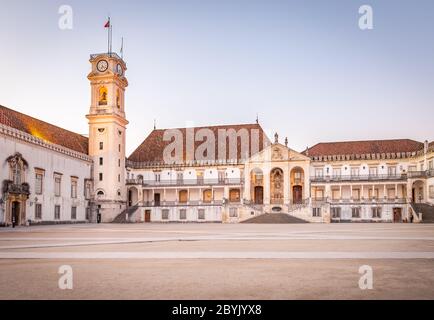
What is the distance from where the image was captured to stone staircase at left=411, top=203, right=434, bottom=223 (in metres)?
54.9

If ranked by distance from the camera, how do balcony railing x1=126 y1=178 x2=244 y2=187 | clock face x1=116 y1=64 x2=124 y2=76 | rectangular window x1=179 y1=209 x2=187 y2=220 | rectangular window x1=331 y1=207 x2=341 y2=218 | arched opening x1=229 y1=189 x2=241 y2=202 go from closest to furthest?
clock face x1=116 y1=64 x2=124 y2=76 → rectangular window x1=331 y1=207 x2=341 y2=218 → rectangular window x1=179 y1=209 x2=187 y2=220 → balcony railing x1=126 y1=178 x2=244 y2=187 → arched opening x1=229 y1=189 x2=241 y2=202

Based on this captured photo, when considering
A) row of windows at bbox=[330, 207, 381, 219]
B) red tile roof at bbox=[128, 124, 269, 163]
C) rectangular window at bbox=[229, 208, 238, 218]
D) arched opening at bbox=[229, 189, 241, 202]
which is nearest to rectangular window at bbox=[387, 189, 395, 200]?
row of windows at bbox=[330, 207, 381, 219]

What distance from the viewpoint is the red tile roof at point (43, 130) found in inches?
1891

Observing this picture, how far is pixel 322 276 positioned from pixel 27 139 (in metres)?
43.4

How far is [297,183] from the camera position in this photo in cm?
6881

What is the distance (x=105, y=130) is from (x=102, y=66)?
8.98 m

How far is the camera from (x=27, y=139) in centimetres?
4641

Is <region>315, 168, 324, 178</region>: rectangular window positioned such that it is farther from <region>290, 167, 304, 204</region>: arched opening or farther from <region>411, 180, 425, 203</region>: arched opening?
<region>411, 180, 425, 203</region>: arched opening

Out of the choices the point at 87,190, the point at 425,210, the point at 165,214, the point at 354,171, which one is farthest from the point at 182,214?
the point at 425,210

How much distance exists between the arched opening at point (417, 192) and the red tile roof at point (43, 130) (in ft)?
154

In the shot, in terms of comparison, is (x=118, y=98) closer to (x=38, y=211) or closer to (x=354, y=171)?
(x=38, y=211)

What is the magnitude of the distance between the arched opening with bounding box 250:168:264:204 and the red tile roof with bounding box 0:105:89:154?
24867mm
